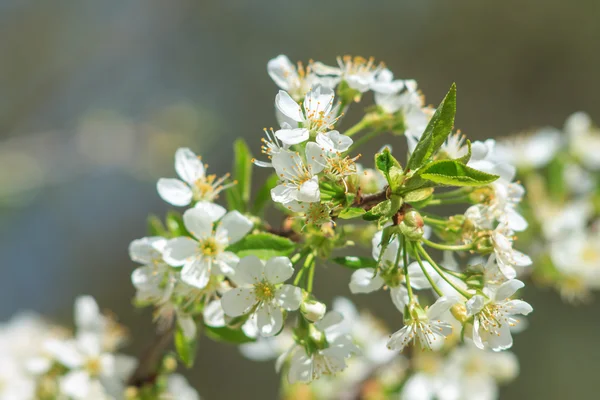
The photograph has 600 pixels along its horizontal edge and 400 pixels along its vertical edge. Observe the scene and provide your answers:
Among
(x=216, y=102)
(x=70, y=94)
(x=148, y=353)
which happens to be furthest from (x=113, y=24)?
(x=148, y=353)

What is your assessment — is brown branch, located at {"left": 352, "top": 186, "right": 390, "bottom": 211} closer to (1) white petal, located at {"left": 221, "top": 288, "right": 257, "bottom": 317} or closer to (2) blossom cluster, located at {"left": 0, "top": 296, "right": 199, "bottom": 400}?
(1) white petal, located at {"left": 221, "top": 288, "right": 257, "bottom": 317}

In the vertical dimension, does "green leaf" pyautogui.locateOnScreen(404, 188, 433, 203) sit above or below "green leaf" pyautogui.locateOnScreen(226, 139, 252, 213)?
Answer: above

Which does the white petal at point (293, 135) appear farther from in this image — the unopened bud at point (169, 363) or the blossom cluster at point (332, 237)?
the unopened bud at point (169, 363)

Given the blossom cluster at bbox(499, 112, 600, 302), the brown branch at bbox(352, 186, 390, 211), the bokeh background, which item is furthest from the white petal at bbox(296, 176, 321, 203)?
the bokeh background

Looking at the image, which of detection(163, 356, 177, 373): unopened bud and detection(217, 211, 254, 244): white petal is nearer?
detection(217, 211, 254, 244): white petal

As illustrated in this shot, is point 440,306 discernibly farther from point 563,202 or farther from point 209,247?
point 563,202

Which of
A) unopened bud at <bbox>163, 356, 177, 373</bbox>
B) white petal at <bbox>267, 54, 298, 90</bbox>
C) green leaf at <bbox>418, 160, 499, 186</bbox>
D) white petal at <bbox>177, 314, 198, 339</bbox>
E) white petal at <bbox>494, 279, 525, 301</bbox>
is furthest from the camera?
unopened bud at <bbox>163, 356, 177, 373</bbox>
